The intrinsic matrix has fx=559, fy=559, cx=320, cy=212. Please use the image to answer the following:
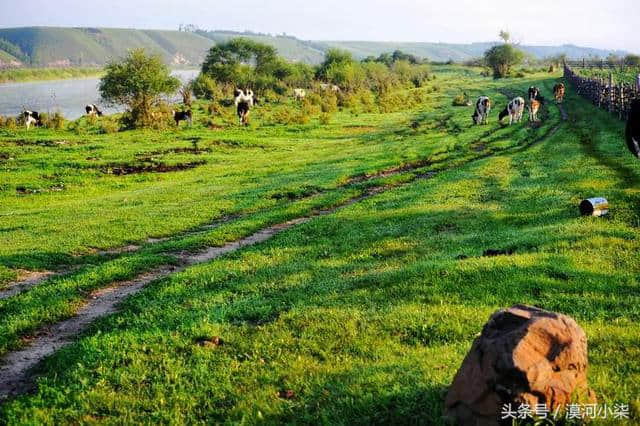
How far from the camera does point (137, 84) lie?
55281mm

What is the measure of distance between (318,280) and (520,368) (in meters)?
7.43

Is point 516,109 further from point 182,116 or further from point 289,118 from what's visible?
point 182,116

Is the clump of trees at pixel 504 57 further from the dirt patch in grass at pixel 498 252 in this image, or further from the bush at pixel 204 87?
the dirt patch in grass at pixel 498 252

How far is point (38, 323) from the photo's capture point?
38.4 ft

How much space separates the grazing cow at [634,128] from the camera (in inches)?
680

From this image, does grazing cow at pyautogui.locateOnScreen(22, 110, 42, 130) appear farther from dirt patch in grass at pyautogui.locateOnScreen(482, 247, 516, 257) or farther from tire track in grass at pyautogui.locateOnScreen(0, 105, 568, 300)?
dirt patch in grass at pyautogui.locateOnScreen(482, 247, 516, 257)

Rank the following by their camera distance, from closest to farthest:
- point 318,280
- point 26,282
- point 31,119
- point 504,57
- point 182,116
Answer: point 318,280
point 26,282
point 31,119
point 182,116
point 504,57

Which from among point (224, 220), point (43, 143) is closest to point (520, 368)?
point (224, 220)

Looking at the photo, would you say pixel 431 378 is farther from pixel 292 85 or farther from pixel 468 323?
pixel 292 85

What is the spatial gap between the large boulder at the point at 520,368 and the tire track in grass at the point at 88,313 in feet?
22.7

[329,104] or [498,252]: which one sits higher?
[329,104]

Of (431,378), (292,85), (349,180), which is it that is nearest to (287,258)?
(431,378)

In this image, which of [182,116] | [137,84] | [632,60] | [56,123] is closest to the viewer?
[56,123]

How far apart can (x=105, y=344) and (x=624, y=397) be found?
26.4 ft
